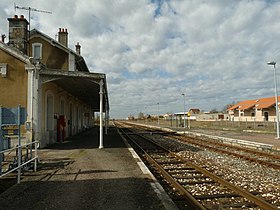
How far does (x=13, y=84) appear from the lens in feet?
42.4

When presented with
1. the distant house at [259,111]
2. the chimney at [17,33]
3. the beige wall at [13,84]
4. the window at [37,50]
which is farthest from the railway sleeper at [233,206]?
the distant house at [259,111]

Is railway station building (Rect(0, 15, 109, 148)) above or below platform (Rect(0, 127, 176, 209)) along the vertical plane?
above

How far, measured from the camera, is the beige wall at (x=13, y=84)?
42.0ft

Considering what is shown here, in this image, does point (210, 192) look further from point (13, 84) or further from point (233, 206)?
point (13, 84)

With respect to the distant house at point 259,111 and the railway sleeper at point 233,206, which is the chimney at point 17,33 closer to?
the railway sleeper at point 233,206

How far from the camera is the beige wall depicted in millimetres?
12789

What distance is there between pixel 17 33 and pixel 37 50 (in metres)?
3.35

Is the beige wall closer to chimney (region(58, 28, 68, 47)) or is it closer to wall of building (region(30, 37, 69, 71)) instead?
wall of building (region(30, 37, 69, 71))

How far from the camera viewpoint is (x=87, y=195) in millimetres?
5359

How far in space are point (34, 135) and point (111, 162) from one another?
5.50 meters

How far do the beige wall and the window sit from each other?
540 centimetres

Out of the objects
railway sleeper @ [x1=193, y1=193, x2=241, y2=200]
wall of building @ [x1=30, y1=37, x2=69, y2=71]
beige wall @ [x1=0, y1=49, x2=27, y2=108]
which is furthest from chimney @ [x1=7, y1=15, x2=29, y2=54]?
railway sleeper @ [x1=193, y1=193, x2=241, y2=200]

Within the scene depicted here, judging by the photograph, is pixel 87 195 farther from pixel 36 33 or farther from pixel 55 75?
pixel 36 33

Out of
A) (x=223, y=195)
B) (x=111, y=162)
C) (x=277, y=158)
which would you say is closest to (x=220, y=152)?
(x=277, y=158)
